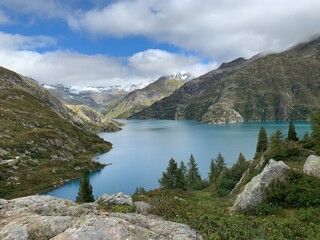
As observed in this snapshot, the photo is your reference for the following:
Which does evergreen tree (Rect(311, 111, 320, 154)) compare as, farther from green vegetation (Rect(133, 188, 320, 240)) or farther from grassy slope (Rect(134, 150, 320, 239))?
green vegetation (Rect(133, 188, 320, 240))

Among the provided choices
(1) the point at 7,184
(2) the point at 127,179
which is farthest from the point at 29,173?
(2) the point at 127,179

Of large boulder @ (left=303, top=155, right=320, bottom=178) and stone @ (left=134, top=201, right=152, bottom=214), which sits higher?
large boulder @ (left=303, top=155, right=320, bottom=178)

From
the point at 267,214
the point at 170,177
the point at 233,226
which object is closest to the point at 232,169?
the point at 170,177

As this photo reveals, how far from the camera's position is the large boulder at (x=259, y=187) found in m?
27.0

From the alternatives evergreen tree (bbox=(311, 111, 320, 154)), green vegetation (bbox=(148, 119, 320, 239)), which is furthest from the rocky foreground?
evergreen tree (bbox=(311, 111, 320, 154))

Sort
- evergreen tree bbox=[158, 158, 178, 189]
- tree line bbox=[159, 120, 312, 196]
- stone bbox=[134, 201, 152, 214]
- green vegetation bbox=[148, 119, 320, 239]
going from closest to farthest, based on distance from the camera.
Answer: green vegetation bbox=[148, 119, 320, 239], stone bbox=[134, 201, 152, 214], tree line bbox=[159, 120, 312, 196], evergreen tree bbox=[158, 158, 178, 189]

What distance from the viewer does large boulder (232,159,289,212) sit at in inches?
1062

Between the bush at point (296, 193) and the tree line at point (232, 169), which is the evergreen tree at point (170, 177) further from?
the bush at point (296, 193)

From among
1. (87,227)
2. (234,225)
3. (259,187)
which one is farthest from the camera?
(259,187)

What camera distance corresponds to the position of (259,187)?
2783cm

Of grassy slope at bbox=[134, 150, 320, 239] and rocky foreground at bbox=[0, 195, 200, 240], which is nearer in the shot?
rocky foreground at bbox=[0, 195, 200, 240]

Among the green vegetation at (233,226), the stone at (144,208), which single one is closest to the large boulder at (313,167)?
the green vegetation at (233,226)

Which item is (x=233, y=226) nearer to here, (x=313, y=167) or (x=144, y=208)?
(x=144, y=208)

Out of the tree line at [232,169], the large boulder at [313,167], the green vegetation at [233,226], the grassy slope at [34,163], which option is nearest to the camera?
the green vegetation at [233,226]
